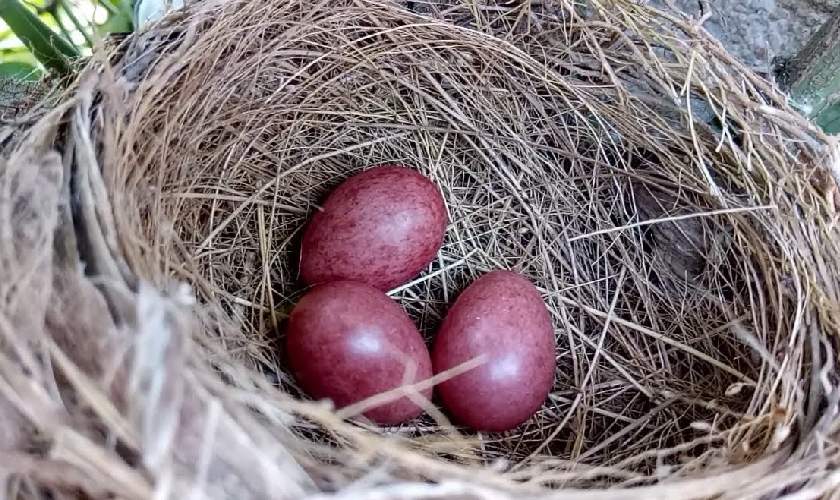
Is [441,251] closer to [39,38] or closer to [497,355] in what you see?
[497,355]

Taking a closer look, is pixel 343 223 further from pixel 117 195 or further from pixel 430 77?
pixel 117 195

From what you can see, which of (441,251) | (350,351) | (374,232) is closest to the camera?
(350,351)

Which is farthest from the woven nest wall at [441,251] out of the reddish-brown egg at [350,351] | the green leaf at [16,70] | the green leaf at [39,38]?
the green leaf at [16,70]

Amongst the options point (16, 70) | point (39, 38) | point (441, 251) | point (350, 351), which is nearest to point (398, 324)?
point (350, 351)

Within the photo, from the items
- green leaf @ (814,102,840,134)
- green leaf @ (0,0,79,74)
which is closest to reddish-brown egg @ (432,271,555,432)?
green leaf @ (814,102,840,134)

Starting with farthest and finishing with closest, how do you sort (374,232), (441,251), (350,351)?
(441,251)
(374,232)
(350,351)

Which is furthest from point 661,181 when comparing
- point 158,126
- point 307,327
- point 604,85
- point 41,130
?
point 41,130
